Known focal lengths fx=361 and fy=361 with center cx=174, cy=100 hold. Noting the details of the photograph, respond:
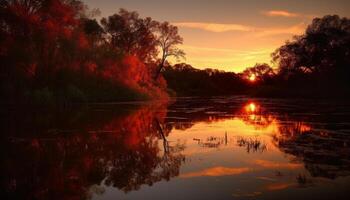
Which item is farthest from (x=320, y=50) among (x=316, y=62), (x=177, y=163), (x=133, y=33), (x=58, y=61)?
(x=177, y=163)

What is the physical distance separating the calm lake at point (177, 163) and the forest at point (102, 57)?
736 inches

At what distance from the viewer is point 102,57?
43.8 m

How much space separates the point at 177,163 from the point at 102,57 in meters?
35.7

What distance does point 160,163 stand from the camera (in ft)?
32.8

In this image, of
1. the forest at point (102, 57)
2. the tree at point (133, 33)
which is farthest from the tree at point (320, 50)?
the tree at point (133, 33)

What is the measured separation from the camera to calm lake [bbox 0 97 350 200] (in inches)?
287

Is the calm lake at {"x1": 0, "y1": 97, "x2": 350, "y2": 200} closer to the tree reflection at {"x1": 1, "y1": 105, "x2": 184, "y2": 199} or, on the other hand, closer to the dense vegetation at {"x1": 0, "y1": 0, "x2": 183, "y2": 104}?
the tree reflection at {"x1": 1, "y1": 105, "x2": 184, "y2": 199}

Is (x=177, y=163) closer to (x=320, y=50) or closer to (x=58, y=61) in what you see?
(x=58, y=61)

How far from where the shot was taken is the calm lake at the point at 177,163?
23.9 ft

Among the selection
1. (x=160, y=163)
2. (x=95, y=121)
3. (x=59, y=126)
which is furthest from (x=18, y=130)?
(x=160, y=163)

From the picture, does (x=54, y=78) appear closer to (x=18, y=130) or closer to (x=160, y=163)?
(x=18, y=130)

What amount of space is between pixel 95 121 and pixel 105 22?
37.9 metres

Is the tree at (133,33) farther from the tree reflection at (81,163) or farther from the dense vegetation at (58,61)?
the tree reflection at (81,163)

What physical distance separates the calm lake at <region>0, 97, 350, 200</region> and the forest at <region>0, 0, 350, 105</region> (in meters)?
18.7
